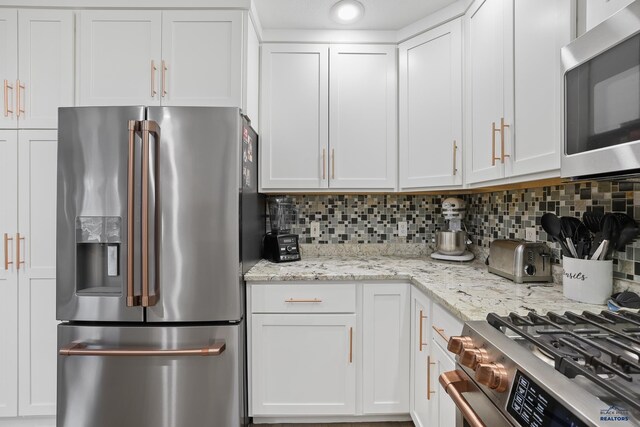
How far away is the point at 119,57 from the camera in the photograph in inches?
70.6

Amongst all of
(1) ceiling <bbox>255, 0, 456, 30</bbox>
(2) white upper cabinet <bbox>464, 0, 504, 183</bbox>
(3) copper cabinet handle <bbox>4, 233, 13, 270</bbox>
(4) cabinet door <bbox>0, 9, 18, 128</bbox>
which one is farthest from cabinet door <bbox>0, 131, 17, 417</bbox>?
(2) white upper cabinet <bbox>464, 0, 504, 183</bbox>

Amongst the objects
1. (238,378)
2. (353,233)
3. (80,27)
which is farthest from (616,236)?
(80,27)

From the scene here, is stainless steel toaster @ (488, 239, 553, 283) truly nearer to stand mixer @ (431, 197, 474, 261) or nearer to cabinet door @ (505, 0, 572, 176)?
cabinet door @ (505, 0, 572, 176)

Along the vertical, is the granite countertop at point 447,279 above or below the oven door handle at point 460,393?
above

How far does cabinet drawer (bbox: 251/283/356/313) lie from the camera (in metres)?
1.76

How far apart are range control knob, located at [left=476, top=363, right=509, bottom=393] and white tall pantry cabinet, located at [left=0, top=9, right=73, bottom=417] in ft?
6.93

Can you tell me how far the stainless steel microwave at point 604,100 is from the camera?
2.38 ft

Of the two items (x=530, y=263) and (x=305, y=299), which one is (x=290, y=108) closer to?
(x=305, y=299)

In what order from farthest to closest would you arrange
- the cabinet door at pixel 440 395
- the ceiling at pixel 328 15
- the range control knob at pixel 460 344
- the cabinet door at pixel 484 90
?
the ceiling at pixel 328 15, the cabinet door at pixel 484 90, the cabinet door at pixel 440 395, the range control knob at pixel 460 344

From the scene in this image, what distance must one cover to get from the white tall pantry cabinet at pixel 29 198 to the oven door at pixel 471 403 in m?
2.04

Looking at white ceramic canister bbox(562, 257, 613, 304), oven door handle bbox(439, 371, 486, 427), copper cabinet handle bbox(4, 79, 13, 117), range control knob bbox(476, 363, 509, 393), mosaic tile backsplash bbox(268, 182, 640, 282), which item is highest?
copper cabinet handle bbox(4, 79, 13, 117)

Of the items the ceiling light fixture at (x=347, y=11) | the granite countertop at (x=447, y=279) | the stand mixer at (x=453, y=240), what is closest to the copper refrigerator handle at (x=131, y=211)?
the granite countertop at (x=447, y=279)

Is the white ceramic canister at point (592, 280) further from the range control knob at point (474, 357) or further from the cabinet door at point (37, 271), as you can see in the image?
the cabinet door at point (37, 271)

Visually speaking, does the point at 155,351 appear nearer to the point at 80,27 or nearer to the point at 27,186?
the point at 27,186
